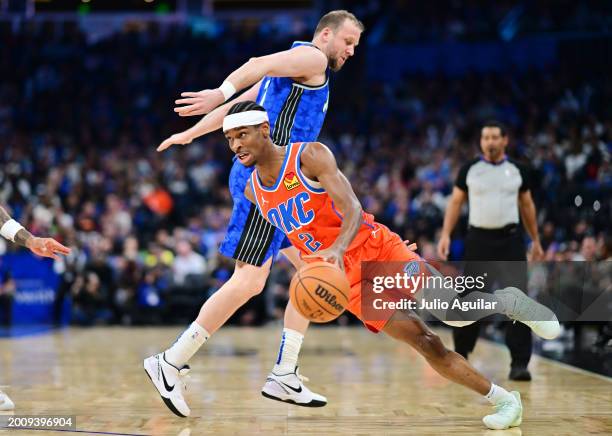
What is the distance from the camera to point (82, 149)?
17.6 metres

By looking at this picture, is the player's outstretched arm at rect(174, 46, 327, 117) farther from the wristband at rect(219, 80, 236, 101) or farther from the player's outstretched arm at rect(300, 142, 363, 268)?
the player's outstretched arm at rect(300, 142, 363, 268)

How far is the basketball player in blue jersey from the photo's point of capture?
187 inches

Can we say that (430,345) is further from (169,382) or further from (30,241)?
(30,241)

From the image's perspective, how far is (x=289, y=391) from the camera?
15.7 feet

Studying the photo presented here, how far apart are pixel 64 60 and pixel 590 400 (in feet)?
55.3

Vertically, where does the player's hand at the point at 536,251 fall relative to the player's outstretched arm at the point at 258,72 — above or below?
below

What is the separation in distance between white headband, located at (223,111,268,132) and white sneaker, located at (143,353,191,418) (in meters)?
1.33

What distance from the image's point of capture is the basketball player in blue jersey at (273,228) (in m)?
4.75

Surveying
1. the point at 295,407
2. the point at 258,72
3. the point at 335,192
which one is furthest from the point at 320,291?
the point at 295,407

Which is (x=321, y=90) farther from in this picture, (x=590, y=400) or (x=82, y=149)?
(x=82, y=149)

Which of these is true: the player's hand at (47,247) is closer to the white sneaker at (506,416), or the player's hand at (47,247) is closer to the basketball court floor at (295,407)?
the basketball court floor at (295,407)

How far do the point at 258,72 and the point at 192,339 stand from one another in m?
1.46

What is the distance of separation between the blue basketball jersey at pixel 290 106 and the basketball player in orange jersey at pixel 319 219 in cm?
53

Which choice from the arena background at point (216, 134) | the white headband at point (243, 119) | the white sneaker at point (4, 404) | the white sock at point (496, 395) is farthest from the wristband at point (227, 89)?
the arena background at point (216, 134)
